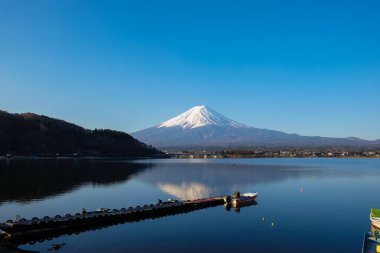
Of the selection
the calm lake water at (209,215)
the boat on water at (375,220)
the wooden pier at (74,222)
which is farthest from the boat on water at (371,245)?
the wooden pier at (74,222)

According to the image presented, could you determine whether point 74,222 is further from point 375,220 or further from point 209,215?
point 375,220

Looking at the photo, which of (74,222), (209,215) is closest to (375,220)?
(209,215)

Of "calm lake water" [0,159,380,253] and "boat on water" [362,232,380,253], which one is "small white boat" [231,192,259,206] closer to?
"calm lake water" [0,159,380,253]

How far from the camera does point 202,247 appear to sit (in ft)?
111

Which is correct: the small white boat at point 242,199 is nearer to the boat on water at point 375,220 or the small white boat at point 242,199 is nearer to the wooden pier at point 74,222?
the wooden pier at point 74,222

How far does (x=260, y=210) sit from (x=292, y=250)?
20.6 metres

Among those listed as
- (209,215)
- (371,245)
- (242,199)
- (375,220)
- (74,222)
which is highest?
(242,199)

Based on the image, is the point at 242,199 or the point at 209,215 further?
the point at 242,199

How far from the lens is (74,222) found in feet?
131

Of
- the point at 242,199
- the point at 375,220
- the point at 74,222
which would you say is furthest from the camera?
the point at 242,199

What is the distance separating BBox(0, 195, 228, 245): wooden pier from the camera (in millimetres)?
35250

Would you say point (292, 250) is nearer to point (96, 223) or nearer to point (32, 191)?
point (96, 223)

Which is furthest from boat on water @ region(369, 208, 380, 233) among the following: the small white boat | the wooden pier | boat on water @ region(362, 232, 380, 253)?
the wooden pier

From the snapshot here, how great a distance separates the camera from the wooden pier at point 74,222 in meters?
35.2
